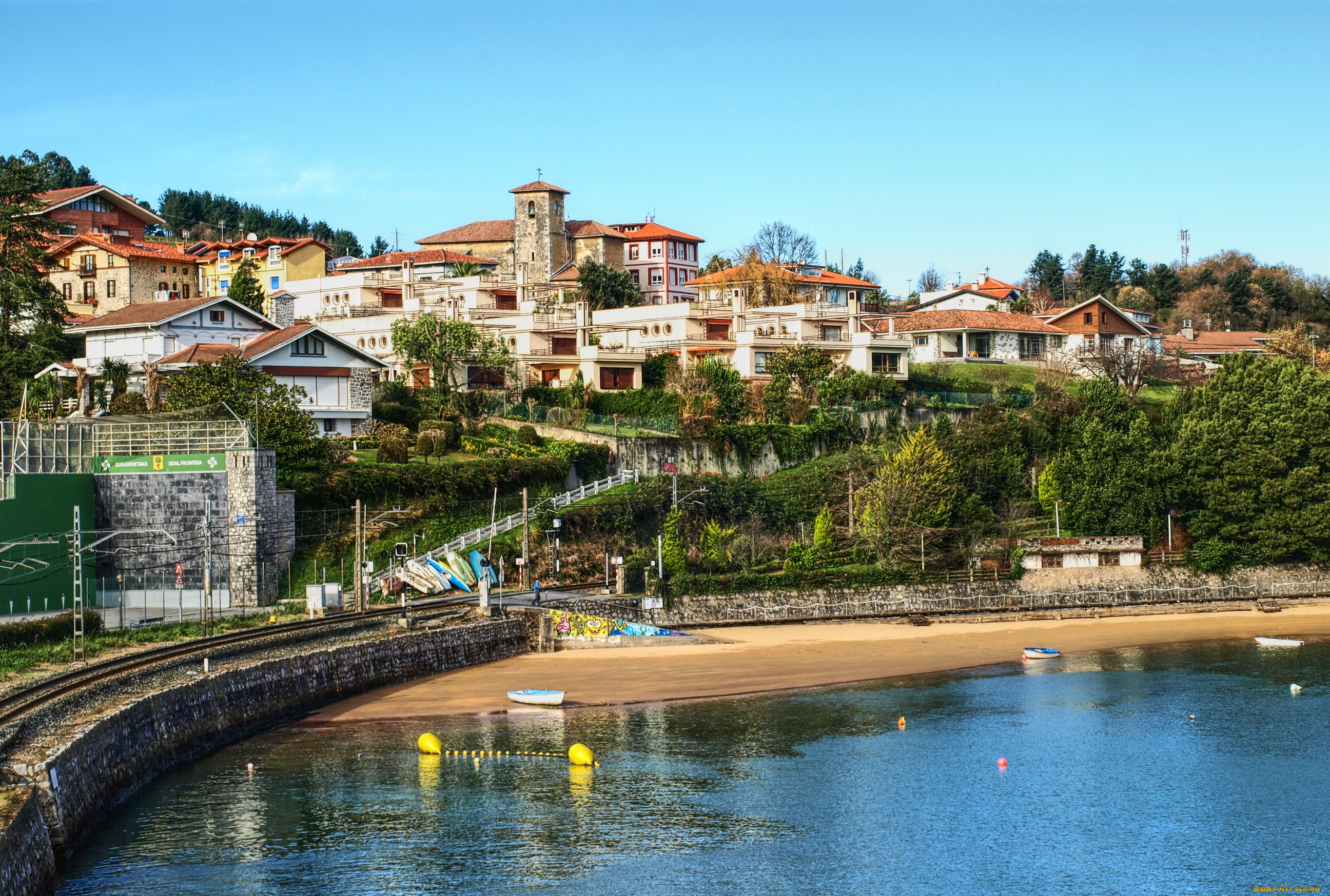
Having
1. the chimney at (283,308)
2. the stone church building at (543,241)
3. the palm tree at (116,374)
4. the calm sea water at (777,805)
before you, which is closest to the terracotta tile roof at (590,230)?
the stone church building at (543,241)

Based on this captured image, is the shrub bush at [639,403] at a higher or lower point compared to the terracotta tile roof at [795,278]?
lower

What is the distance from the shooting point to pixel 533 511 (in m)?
66.2

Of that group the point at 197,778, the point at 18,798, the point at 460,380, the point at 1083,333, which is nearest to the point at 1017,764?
the point at 197,778

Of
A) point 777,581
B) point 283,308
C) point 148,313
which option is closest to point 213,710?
point 777,581

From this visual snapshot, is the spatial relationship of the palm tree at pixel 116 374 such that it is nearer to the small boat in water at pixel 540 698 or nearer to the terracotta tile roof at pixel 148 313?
the terracotta tile roof at pixel 148 313

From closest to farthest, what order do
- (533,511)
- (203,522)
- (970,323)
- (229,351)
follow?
1. (203,522)
2. (533,511)
3. (229,351)
4. (970,323)

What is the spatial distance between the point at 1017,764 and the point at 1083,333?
73.9 meters

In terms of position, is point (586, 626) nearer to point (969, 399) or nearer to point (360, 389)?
point (360, 389)

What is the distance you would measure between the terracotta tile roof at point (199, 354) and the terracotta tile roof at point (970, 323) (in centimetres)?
5065

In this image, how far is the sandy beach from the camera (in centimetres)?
4831

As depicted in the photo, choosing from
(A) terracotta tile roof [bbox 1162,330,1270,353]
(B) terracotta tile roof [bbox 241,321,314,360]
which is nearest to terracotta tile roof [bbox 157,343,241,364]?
(B) terracotta tile roof [bbox 241,321,314,360]

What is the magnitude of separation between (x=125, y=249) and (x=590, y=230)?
41153mm

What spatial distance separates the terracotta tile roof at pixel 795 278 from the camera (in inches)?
4250

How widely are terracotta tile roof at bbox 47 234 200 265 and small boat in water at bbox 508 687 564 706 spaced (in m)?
68.4
